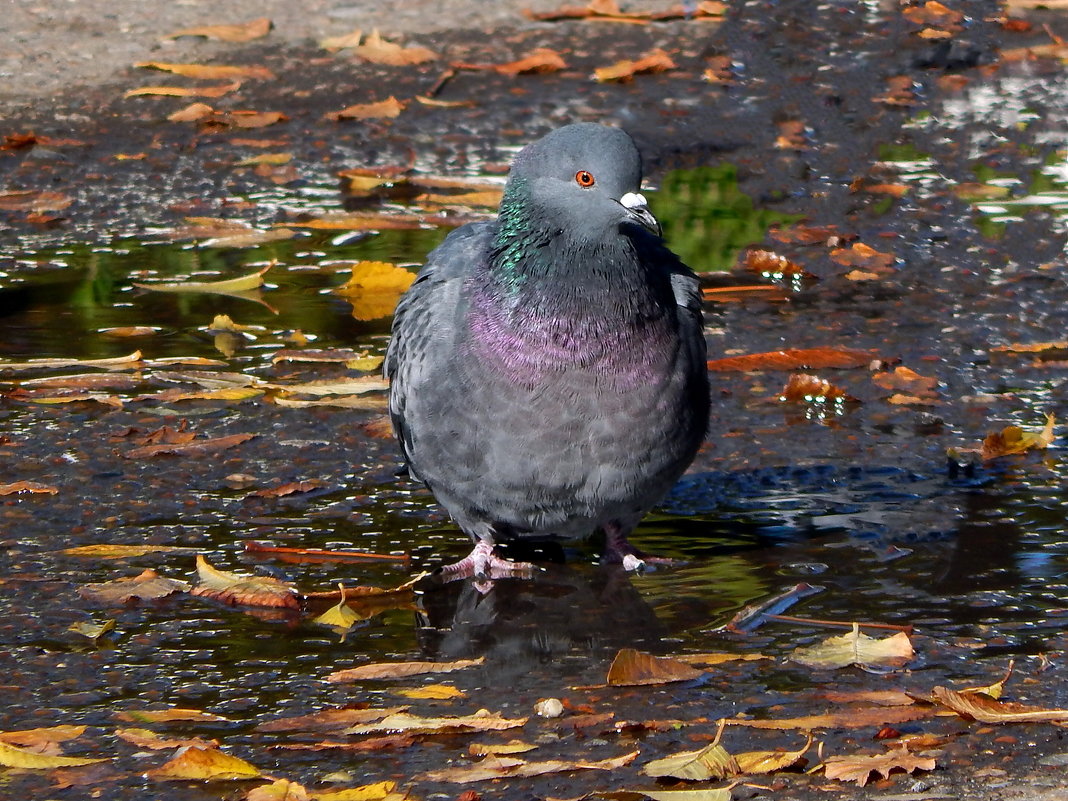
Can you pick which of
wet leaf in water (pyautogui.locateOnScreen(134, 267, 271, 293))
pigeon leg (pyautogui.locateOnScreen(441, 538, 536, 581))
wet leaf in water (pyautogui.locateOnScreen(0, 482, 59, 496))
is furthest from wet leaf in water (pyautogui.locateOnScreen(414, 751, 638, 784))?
wet leaf in water (pyautogui.locateOnScreen(134, 267, 271, 293))

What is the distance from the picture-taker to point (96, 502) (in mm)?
5082

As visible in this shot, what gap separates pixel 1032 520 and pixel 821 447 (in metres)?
0.80

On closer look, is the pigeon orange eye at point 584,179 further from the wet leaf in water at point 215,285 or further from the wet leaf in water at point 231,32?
the wet leaf in water at point 231,32

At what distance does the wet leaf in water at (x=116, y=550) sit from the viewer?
4.70 meters

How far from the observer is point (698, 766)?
337cm

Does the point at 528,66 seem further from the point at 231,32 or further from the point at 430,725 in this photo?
the point at 430,725

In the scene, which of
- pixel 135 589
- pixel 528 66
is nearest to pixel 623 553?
pixel 135 589

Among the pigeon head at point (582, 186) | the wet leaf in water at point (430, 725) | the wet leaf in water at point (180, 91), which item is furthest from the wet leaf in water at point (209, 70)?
the wet leaf in water at point (430, 725)

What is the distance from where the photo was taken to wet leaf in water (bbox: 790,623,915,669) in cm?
396

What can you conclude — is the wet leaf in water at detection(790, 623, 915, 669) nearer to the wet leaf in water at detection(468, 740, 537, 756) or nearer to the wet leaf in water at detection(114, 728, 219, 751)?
the wet leaf in water at detection(468, 740, 537, 756)

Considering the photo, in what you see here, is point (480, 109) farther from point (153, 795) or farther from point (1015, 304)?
point (153, 795)

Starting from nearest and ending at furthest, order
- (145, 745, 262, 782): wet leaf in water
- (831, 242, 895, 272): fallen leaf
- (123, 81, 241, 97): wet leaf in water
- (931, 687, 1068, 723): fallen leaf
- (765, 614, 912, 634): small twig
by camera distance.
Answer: (145, 745, 262, 782): wet leaf in water < (931, 687, 1068, 723): fallen leaf < (765, 614, 912, 634): small twig < (831, 242, 895, 272): fallen leaf < (123, 81, 241, 97): wet leaf in water

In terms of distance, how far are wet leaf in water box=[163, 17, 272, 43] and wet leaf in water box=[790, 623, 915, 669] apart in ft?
23.4

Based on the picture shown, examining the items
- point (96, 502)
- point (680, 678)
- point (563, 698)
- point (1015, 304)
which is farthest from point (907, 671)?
point (1015, 304)
